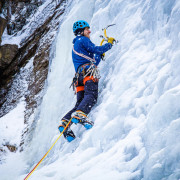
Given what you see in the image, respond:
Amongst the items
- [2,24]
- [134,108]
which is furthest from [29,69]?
[134,108]

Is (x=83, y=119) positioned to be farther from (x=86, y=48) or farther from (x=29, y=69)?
(x=29, y=69)

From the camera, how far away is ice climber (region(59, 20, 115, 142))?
2.61 meters

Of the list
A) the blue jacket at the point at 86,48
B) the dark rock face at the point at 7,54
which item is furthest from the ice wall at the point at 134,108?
the dark rock face at the point at 7,54

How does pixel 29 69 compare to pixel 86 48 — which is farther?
pixel 29 69

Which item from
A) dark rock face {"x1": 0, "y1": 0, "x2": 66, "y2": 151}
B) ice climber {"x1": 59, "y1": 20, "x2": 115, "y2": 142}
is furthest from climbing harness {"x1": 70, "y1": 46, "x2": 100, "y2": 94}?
dark rock face {"x1": 0, "y1": 0, "x2": 66, "y2": 151}

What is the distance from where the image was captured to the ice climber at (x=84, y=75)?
8.55ft

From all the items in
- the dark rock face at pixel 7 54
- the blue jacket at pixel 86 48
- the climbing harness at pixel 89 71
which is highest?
the dark rock face at pixel 7 54

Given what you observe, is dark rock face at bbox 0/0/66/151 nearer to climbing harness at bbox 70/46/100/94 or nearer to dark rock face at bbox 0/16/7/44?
dark rock face at bbox 0/16/7/44

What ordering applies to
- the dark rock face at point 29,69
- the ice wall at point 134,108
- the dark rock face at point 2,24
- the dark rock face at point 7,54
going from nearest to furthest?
the ice wall at point 134,108 < the dark rock face at point 29,69 < the dark rock face at point 7,54 < the dark rock face at point 2,24

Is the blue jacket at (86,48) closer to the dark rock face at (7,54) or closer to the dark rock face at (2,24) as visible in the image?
the dark rock face at (7,54)

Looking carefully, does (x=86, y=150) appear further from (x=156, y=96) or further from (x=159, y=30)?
(x=159, y=30)

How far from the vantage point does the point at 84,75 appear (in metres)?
2.89

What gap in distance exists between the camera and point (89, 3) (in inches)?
176

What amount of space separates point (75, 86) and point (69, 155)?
3.16ft
